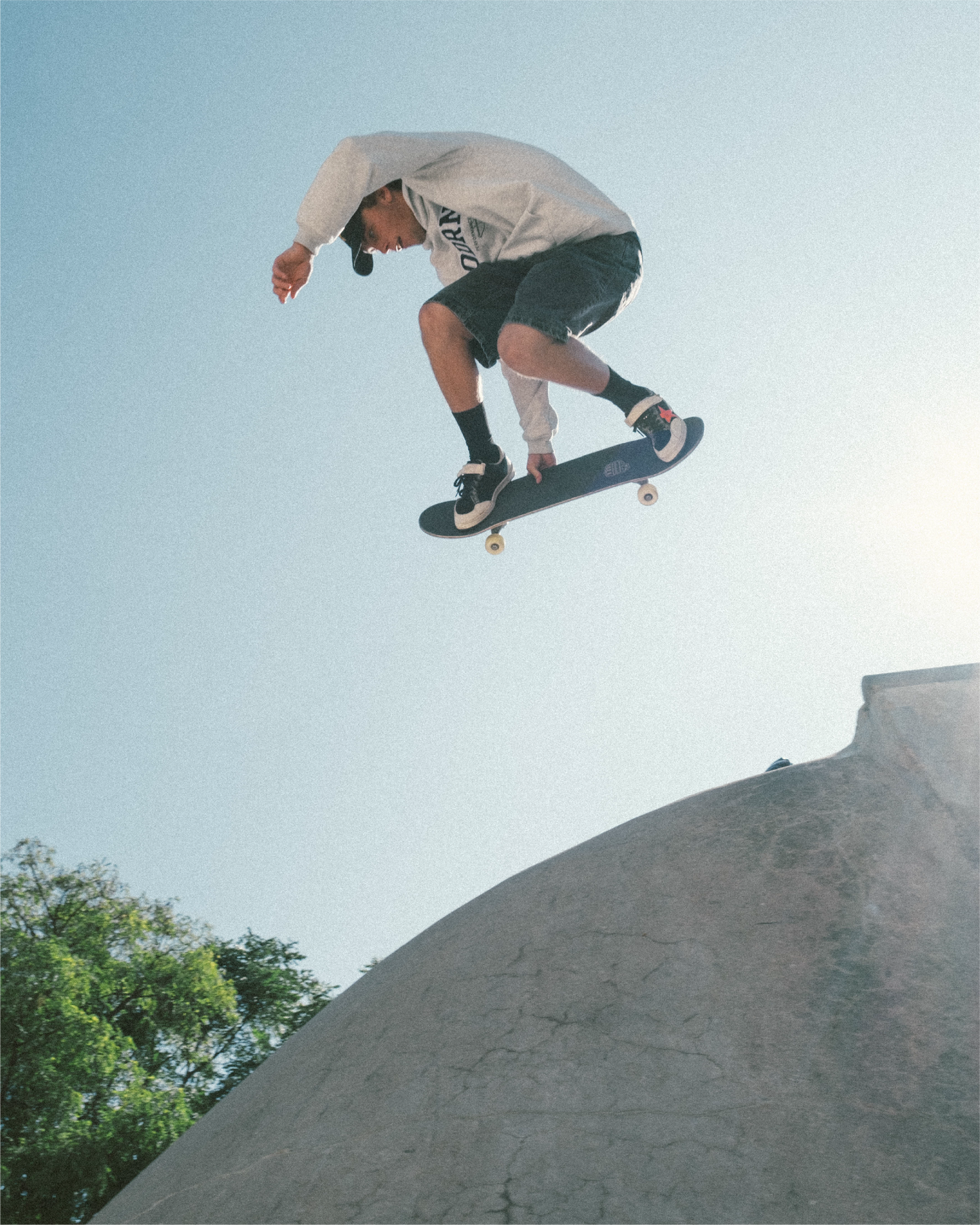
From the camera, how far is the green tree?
60.8 feet

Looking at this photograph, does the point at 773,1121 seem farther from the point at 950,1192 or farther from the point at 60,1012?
the point at 60,1012

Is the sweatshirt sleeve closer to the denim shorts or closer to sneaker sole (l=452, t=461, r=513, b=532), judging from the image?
sneaker sole (l=452, t=461, r=513, b=532)

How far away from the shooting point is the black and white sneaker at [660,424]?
525 cm

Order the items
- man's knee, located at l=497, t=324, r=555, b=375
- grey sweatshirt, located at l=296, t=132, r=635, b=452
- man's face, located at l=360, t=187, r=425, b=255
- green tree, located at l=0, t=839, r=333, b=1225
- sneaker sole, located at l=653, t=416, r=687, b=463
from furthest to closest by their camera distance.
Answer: green tree, located at l=0, t=839, r=333, b=1225, sneaker sole, located at l=653, t=416, r=687, b=463, man's face, located at l=360, t=187, r=425, b=255, man's knee, located at l=497, t=324, r=555, b=375, grey sweatshirt, located at l=296, t=132, r=635, b=452

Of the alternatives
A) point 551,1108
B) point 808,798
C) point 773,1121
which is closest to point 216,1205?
point 551,1108

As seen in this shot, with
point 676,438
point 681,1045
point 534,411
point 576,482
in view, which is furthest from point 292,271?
point 681,1045

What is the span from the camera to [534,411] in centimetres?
554

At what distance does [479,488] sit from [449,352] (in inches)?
38.4

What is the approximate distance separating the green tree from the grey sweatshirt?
779 inches

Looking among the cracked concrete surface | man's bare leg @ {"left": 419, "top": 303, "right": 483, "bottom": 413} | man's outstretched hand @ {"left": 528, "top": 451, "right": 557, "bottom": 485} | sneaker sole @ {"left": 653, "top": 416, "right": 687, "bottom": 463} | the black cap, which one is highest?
the black cap

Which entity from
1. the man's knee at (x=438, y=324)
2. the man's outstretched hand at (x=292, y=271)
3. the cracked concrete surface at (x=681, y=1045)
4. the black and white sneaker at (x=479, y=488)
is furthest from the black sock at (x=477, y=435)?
the cracked concrete surface at (x=681, y=1045)

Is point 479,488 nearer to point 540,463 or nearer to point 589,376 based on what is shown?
point 540,463

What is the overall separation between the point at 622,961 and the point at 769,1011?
1.43ft

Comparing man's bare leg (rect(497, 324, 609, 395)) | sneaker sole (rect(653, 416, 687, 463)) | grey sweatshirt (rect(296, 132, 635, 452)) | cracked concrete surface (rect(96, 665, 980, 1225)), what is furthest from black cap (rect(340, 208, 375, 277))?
cracked concrete surface (rect(96, 665, 980, 1225))
